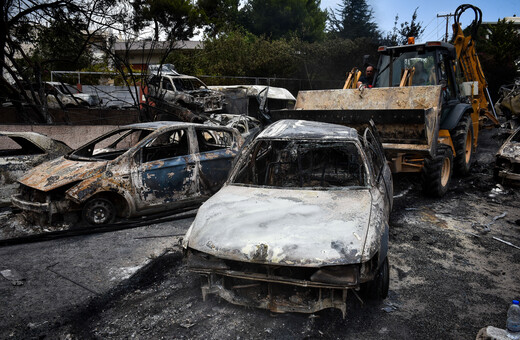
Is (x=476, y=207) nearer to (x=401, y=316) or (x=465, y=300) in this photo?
(x=465, y=300)

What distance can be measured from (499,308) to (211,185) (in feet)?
14.1

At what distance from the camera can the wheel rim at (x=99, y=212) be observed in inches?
220

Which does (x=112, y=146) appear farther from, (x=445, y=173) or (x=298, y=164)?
(x=445, y=173)

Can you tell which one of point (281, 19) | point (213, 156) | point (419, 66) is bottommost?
point (213, 156)

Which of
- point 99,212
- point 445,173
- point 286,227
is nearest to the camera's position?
point 286,227

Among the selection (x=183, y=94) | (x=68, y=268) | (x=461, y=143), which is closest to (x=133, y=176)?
(x=68, y=268)

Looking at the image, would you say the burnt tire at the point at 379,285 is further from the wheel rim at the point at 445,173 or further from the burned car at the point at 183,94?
the burned car at the point at 183,94

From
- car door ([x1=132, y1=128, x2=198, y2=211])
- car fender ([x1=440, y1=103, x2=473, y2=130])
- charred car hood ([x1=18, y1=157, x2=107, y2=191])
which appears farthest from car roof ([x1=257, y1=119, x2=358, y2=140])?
car fender ([x1=440, y1=103, x2=473, y2=130])

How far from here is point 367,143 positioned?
4.65 metres

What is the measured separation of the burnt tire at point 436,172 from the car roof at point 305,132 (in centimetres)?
278

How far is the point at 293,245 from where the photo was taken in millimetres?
2963

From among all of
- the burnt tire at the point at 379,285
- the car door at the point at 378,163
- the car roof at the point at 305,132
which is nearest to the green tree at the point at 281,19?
the car door at the point at 378,163

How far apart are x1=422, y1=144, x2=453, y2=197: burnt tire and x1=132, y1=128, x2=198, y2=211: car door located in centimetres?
403

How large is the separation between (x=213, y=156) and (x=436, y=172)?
3894mm
